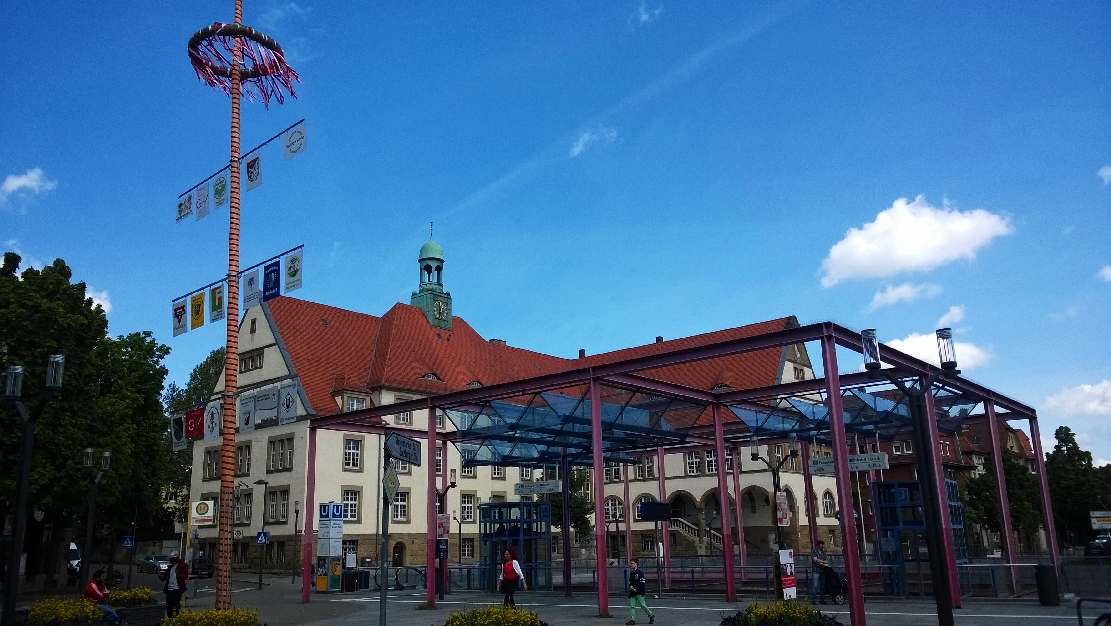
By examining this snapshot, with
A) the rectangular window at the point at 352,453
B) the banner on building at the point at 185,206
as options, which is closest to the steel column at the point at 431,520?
the banner on building at the point at 185,206

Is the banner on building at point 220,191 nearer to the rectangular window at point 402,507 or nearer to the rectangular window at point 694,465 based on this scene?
Answer: the rectangular window at point 402,507

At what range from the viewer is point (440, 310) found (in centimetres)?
6756

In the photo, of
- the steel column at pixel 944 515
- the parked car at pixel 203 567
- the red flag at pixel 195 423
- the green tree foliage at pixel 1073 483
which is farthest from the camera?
the green tree foliage at pixel 1073 483

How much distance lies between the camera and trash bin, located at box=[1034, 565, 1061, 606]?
2152 cm

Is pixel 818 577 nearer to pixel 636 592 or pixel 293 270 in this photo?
pixel 636 592

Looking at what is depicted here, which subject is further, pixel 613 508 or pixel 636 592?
pixel 613 508

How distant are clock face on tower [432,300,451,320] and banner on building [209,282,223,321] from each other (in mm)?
44786

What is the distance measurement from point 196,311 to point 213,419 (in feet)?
9.34

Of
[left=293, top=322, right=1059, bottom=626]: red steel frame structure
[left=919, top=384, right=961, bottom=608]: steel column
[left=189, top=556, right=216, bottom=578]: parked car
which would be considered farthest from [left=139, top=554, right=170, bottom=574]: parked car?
[left=919, top=384, right=961, bottom=608]: steel column

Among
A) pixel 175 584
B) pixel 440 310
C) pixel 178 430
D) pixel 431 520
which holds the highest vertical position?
pixel 440 310

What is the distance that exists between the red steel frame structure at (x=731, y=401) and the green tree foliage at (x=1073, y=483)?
55.4 meters

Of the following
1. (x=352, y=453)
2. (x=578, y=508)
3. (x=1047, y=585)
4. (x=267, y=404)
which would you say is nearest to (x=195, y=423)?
(x=267, y=404)

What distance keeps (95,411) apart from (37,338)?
4.71 metres

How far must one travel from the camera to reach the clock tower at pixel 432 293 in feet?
220
